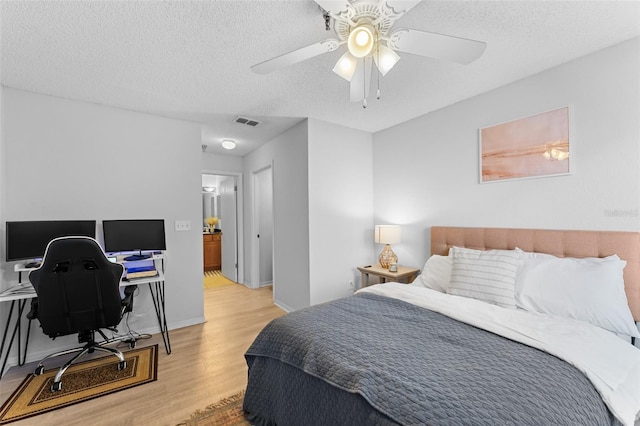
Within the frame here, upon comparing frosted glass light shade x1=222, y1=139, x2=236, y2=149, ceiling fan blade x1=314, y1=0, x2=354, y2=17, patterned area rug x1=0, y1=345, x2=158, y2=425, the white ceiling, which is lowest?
patterned area rug x1=0, y1=345, x2=158, y2=425

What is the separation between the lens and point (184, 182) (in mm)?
3264

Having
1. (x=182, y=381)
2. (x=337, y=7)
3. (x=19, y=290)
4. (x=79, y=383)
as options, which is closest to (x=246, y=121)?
(x=337, y=7)

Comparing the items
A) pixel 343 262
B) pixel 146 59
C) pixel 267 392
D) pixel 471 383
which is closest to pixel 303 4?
pixel 146 59

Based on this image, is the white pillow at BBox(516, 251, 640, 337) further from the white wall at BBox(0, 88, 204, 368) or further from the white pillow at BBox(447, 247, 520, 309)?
the white wall at BBox(0, 88, 204, 368)

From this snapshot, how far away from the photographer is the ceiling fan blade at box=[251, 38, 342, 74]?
143 cm

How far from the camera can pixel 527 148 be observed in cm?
237

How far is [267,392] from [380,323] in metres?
0.81

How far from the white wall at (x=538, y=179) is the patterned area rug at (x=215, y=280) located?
3.41 m

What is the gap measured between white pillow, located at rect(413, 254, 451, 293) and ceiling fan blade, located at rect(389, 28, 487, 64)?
5.79 ft

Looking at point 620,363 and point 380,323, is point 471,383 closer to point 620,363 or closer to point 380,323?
point 380,323

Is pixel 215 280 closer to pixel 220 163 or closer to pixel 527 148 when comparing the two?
pixel 220 163

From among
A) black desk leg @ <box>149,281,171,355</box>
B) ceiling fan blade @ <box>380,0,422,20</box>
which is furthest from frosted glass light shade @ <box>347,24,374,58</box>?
black desk leg @ <box>149,281,171,355</box>

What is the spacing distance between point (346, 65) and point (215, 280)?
500cm

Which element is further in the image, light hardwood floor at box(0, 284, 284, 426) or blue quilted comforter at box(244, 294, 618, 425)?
light hardwood floor at box(0, 284, 284, 426)
